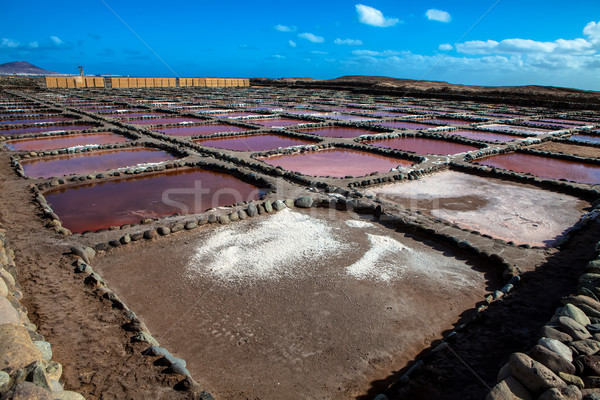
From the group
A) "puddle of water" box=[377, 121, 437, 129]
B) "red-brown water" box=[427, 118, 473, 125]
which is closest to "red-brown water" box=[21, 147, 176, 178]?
"puddle of water" box=[377, 121, 437, 129]

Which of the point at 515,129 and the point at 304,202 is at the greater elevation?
the point at 515,129

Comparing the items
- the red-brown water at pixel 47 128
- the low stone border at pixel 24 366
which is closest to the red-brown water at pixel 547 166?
the low stone border at pixel 24 366

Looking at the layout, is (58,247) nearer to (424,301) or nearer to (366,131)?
(424,301)

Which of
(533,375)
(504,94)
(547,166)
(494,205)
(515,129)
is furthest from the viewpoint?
(504,94)

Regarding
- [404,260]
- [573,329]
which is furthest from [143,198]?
[573,329]

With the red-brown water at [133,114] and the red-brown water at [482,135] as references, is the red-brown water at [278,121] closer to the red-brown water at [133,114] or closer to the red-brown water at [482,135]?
the red-brown water at [133,114]

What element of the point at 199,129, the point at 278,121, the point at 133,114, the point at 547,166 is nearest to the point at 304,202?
the point at 547,166

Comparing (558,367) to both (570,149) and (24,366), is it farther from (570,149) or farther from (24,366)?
(570,149)
